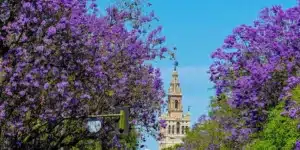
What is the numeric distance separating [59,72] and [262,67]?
12.0 meters

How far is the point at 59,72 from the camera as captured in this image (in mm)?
21578

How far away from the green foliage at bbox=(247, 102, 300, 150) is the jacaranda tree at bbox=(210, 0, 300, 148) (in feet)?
1.74

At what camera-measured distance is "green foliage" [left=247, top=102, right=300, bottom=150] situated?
2983 centimetres

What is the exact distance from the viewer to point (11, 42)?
68.1 ft

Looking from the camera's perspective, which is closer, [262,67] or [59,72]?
[59,72]

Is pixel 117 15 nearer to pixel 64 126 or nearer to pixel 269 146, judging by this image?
pixel 64 126

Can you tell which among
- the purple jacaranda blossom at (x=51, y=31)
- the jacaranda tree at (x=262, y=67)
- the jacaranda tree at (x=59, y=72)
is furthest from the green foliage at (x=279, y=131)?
the purple jacaranda blossom at (x=51, y=31)

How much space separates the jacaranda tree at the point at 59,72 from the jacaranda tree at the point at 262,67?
5.96 metres

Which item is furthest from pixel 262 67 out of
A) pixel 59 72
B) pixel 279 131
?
pixel 59 72

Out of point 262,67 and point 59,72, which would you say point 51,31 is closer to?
point 59,72

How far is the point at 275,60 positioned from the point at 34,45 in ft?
43.0

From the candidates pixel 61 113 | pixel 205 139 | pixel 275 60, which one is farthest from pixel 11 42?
pixel 205 139

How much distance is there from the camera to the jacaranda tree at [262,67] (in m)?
30.7

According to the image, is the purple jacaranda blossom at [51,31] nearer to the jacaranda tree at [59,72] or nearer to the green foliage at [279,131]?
the jacaranda tree at [59,72]
